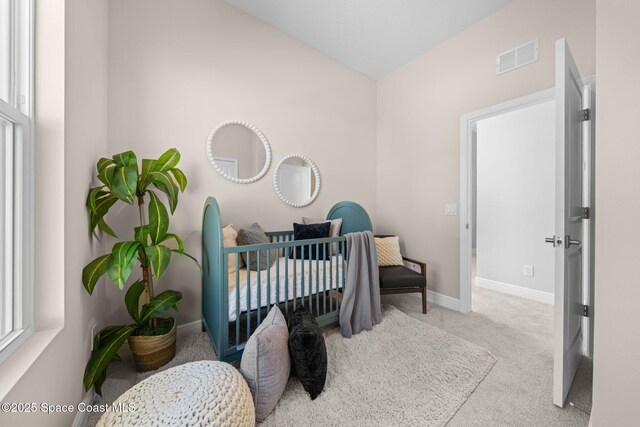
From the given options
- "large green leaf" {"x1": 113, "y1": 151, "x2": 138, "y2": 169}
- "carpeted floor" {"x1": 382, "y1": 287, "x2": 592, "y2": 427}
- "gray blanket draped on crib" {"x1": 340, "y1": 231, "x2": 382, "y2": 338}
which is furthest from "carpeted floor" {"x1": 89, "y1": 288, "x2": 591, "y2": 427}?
"large green leaf" {"x1": 113, "y1": 151, "x2": 138, "y2": 169}

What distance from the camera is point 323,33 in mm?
2518

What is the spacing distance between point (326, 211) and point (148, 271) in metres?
1.87

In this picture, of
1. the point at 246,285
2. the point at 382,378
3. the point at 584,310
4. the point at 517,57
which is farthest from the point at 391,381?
the point at 517,57

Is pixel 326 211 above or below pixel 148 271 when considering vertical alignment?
above

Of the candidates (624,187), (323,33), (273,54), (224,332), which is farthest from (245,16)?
(624,187)

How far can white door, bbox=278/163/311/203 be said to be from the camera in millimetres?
2545

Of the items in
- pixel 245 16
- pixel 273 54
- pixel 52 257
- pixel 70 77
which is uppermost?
pixel 245 16

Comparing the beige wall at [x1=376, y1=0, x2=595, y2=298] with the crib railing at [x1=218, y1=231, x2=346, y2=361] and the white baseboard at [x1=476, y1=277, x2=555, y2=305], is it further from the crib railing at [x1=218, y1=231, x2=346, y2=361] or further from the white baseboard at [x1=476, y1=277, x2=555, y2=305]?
the crib railing at [x1=218, y1=231, x2=346, y2=361]

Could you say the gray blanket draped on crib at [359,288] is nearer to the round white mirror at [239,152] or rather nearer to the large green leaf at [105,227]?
the round white mirror at [239,152]

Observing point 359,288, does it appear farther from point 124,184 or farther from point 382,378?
point 124,184

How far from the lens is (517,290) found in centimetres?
296

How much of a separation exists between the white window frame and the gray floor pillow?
85cm

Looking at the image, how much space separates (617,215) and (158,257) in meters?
2.11

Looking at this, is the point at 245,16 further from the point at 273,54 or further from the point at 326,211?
the point at 326,211
